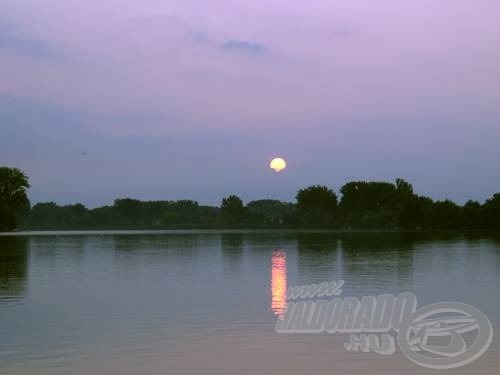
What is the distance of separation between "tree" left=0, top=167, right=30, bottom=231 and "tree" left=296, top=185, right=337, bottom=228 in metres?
84.5

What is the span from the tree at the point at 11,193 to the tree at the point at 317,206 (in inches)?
3328

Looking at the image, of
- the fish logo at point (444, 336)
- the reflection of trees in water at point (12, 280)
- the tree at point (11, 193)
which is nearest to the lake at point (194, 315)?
the reflection of trees in water at point (12, 280)

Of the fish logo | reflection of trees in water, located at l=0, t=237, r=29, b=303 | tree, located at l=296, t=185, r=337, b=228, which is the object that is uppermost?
tree, located at l=296, t=185, r=337, b=228

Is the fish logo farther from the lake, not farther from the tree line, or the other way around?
the tree line

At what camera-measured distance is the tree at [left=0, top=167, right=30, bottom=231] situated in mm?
128500

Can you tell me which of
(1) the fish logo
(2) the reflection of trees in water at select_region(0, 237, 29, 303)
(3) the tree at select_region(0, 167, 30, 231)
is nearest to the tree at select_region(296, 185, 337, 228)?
(3) the tree at select_region(0, 167, 30, 231)

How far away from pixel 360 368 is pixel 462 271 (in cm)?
2448

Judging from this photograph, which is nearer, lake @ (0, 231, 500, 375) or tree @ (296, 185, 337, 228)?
lake @ (0, 231, 500, 375)

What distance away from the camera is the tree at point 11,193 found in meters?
128

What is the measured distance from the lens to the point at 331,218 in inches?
7333

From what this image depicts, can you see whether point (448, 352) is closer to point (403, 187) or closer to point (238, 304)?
point (238, 304)

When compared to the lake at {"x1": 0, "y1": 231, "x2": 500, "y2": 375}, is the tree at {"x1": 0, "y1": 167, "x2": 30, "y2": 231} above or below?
above

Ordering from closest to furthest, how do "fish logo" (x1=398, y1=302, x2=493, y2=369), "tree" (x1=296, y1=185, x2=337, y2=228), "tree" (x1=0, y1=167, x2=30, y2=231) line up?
"fish logo" (x1=398, y1=302, x2=493, y2=369), "tree" (x1=0, y1=167, x2=30, y2=231), "tree" (x1=296, y1=185, x2=337, y2=228)

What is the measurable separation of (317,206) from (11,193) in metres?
90.5
